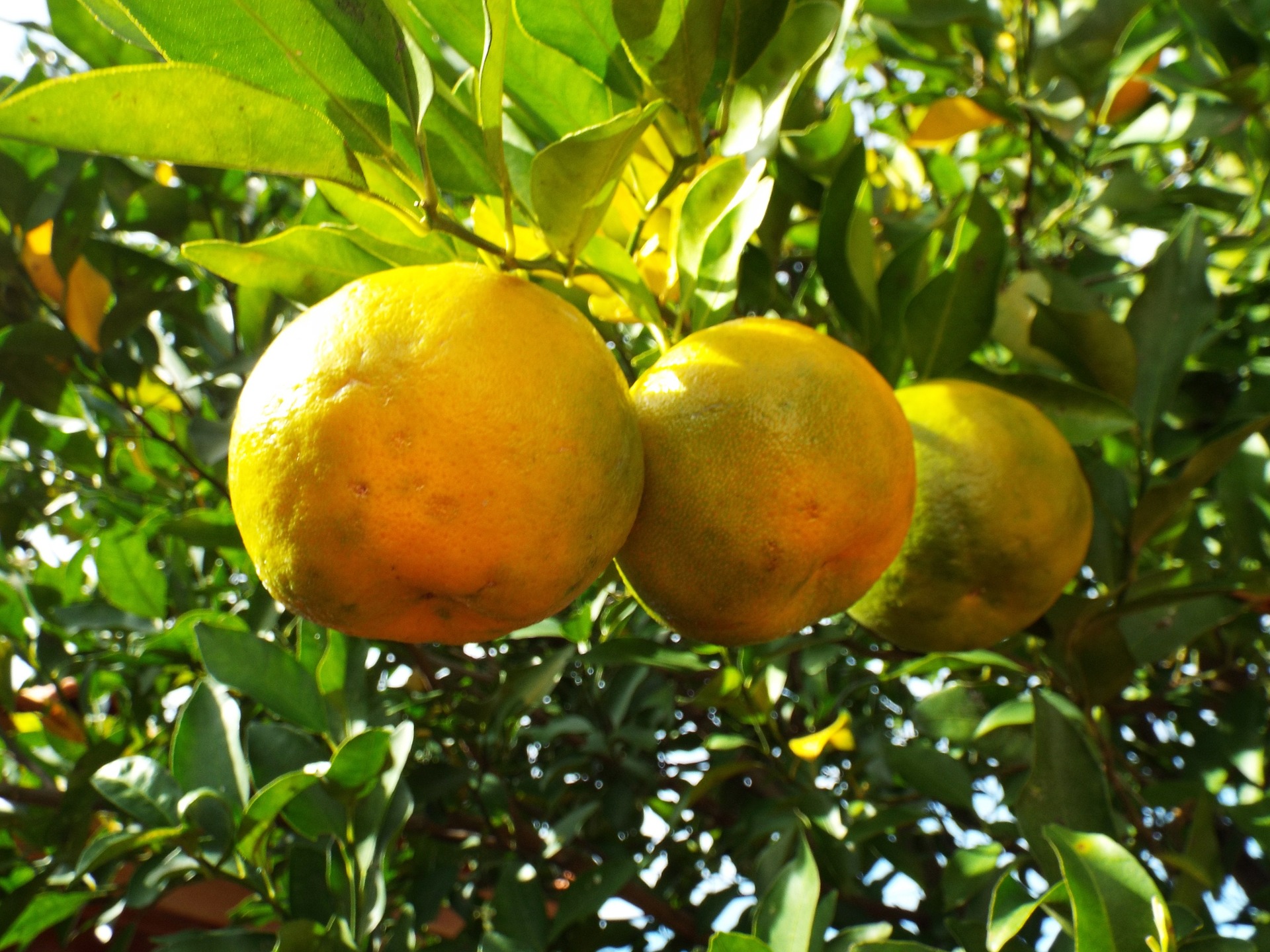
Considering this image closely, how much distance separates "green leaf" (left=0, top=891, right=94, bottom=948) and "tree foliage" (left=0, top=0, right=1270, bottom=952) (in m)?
0.02

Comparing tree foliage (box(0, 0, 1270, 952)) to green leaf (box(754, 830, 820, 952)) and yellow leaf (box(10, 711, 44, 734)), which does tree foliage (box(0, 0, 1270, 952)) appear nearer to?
green leaf (box(754, 830, 820, 952))

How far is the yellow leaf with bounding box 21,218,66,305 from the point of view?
1.83 metres

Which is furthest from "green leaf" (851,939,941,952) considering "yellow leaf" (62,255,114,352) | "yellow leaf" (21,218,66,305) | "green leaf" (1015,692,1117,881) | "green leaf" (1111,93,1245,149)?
"yellow leaf" (21,218,66,305)

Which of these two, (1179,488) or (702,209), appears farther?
(1179,488)

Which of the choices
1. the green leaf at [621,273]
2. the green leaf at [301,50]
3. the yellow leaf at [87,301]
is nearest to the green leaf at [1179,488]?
the green leaf at [621,273]

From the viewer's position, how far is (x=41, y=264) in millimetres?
1844

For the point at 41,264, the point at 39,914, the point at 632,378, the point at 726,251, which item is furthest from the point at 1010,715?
the point at 41,264

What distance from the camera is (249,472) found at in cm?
75

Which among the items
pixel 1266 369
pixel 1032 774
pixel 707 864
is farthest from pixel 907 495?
pixel 707 864

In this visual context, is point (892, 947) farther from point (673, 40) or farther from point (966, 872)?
point (673, 40)

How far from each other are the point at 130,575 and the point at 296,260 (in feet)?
3.88

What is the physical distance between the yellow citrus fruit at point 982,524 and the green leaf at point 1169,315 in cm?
33

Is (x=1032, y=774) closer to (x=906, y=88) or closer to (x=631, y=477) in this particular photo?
(x=631, y=477)

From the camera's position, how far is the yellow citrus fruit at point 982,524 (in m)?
1.05
